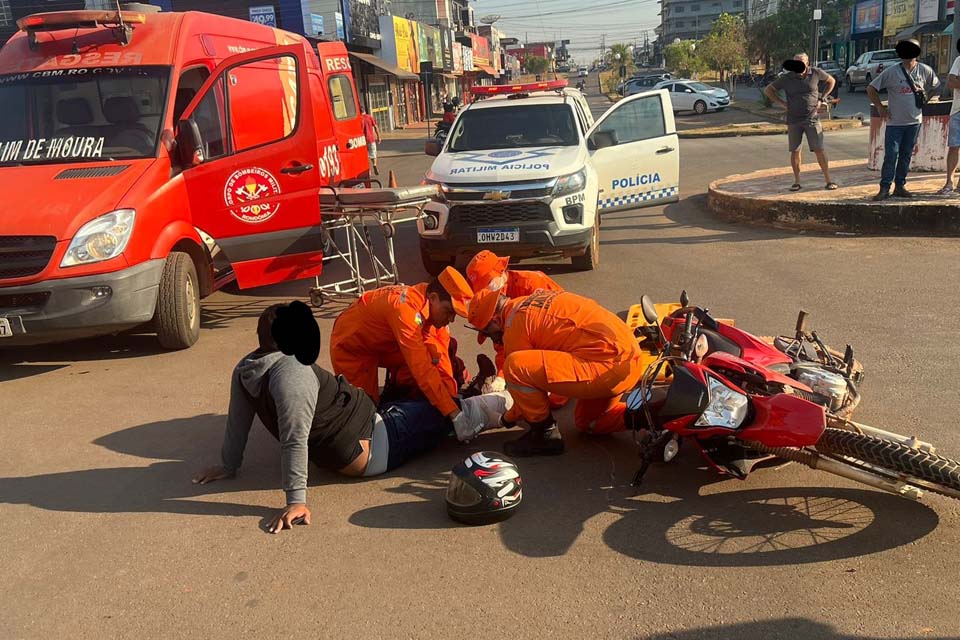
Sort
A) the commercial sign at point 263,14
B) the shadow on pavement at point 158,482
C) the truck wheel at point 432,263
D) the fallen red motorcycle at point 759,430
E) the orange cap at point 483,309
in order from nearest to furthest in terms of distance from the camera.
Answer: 1. the fallen red motorcycle at point 759,430
2. the shadow on pavement at point 158,482
3. the orange cap at point 483,309
4. the truck wheel at point 432,263
5. the commercial sign at point 263,14

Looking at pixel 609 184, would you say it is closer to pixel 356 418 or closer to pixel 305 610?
pixel 356 418

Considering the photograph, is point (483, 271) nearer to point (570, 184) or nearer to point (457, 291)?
point (457, 291)

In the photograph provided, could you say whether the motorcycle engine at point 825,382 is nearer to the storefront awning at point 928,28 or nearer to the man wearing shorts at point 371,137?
the man wearing shorts at point 371,137

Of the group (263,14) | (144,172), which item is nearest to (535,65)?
(263,14)

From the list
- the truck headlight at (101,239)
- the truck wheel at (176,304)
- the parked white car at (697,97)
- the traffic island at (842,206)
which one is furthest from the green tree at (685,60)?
the truck headlight at (101,239)

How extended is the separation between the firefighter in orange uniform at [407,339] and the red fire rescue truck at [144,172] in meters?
2.25

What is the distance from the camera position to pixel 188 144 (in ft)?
22.1

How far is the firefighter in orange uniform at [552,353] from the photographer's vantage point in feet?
13.7

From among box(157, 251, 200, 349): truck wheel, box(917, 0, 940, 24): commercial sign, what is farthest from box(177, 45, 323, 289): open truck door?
box(917, 0, 940, 24): commercial sign

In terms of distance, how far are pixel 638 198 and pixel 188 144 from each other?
5.33m

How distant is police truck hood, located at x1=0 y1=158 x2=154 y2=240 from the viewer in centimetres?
586

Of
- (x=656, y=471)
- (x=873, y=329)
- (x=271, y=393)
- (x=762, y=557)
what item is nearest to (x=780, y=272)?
(x=873, y=329)

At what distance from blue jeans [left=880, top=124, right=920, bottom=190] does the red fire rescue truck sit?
22.7 ft

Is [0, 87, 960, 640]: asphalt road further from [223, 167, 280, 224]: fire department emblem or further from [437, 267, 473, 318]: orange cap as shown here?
[223, 167, 280, 224]: fire department emblem
